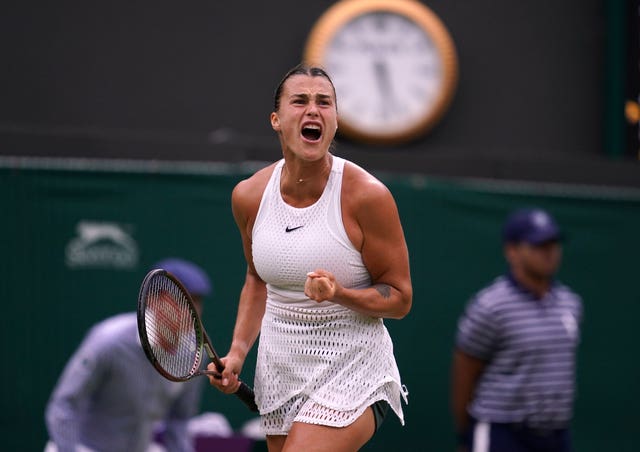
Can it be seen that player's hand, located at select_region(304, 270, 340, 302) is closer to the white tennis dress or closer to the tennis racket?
the white tennis dress

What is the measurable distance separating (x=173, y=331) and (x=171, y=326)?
2cm

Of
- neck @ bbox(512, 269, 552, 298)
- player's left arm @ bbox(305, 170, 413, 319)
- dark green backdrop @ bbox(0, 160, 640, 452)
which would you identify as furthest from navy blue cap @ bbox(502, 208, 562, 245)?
player's left arm @ bbox(305, 170, 413, 319)

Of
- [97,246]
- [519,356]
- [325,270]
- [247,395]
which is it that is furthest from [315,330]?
[97,246]

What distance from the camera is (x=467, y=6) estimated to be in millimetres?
9438

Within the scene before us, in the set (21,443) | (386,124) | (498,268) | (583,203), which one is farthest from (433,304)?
(21,443)

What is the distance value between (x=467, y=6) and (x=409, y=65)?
0.72m

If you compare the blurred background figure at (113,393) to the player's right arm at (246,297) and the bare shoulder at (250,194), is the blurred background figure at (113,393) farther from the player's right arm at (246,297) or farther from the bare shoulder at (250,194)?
the bare shoulder at (250,194)

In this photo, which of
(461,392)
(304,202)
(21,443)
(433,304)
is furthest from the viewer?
(433,304)

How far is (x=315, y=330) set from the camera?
12.2 ft

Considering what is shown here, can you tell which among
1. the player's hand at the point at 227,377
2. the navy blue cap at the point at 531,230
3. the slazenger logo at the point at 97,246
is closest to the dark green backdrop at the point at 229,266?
the slazenger logo at the point at 97,246

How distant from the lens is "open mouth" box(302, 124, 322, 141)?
3.67 m

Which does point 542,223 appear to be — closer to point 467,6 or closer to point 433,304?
point 433,304

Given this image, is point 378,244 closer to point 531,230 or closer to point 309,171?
point 309,171

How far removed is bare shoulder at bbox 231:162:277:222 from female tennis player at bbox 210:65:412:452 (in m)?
0.04
